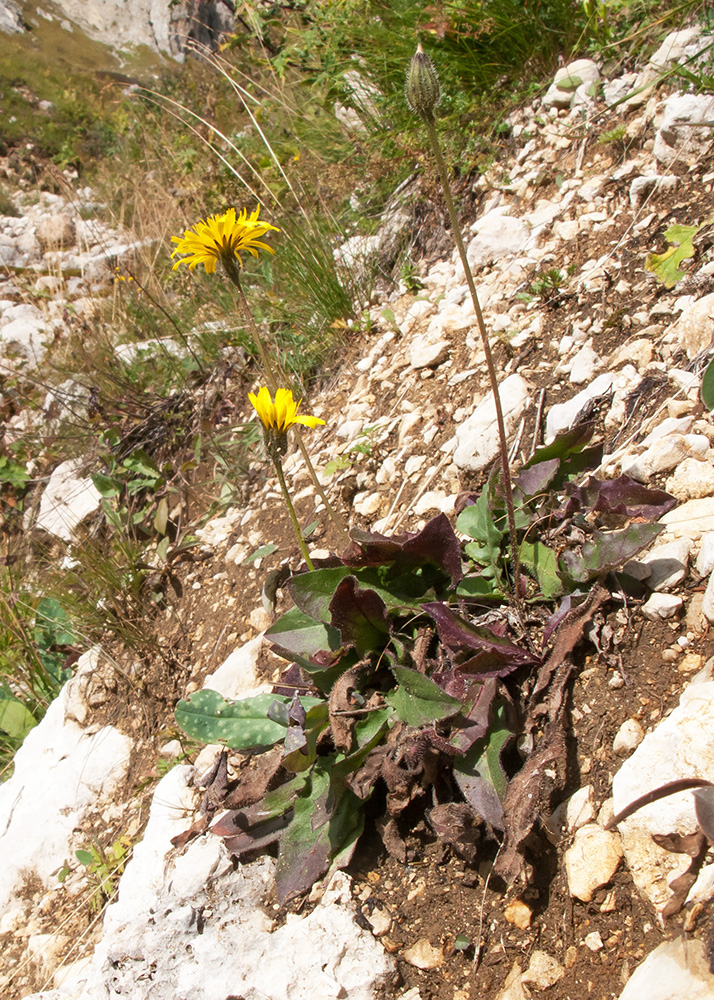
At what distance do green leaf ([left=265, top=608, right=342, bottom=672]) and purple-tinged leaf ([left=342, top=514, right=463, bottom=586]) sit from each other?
162 millimetres

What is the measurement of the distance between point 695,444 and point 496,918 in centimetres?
99

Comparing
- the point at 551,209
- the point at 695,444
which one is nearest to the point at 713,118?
the point at 551,209

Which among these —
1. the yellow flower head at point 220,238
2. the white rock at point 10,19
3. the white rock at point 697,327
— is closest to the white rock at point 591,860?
the white rock at point 697,327

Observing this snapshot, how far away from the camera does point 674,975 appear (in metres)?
0.82

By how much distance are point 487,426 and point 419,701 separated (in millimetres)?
842

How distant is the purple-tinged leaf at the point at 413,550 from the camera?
1.43 meters

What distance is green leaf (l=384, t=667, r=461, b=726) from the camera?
1.24 m

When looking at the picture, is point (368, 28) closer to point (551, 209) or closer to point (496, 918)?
point (551, 209)

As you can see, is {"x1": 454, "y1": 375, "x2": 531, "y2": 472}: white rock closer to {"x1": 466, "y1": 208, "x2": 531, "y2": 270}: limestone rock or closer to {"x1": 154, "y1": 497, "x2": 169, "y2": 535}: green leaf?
{"x1": 466, "y1": 208, "x2": 531, "y2": 270}: limestone rock

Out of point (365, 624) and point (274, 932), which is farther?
point (365, 624)

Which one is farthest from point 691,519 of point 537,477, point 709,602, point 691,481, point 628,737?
point 628,737

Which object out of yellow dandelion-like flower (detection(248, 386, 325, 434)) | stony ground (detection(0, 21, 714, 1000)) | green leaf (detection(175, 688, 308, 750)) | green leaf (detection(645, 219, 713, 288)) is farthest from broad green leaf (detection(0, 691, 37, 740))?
green leaf (detection(645, 219, 713, 288))

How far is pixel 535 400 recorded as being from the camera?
187 centimetres

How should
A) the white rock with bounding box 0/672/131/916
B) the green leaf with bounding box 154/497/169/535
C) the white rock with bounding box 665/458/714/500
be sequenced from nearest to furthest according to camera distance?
the white rock with bounding box 665/458/714/500, the white rock with bounding box 0/672/131/916, the green leaf with bounding box 154/497/169/535
